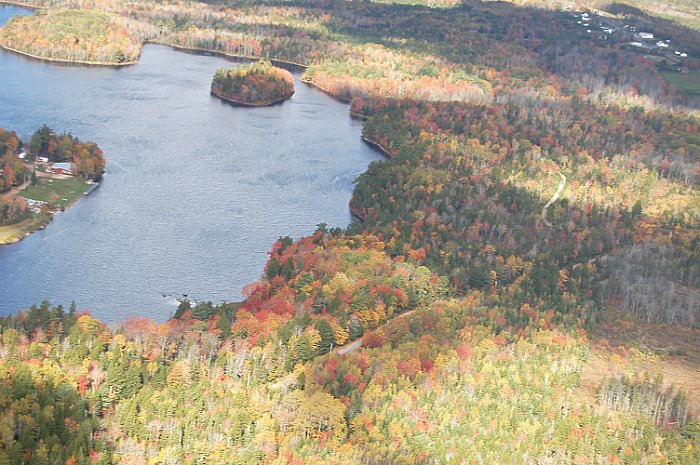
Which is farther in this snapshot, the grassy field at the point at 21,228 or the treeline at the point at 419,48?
the treeline at the point at 419,48

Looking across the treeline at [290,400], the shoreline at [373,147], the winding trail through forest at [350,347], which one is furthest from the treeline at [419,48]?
the treeline at [290,400]

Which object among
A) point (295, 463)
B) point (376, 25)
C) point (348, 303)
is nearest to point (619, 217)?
point (348, 303)

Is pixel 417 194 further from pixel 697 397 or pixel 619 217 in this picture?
pixel 697 397

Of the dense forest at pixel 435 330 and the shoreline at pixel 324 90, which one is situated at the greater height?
the dense forest at pixel 435 330

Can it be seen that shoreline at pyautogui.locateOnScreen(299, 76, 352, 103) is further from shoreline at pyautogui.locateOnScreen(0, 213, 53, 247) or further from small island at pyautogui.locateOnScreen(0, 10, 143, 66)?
shoreline at pyautogui.locateOnScreen(0, 213, 53, 247)

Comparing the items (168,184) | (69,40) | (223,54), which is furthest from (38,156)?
(223,54)

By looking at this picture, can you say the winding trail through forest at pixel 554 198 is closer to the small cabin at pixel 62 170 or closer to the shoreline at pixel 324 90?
the shoreline at pixel 324 90

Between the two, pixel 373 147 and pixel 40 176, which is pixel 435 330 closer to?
pixel 40 176
